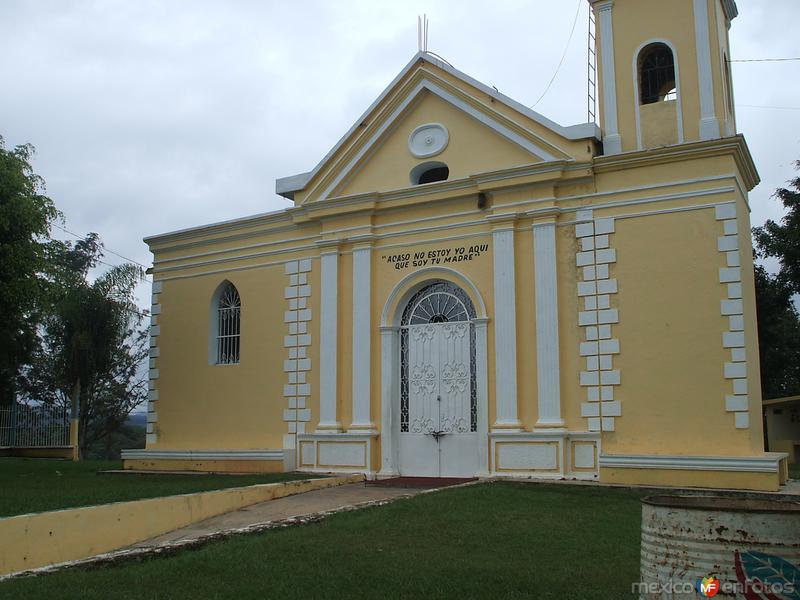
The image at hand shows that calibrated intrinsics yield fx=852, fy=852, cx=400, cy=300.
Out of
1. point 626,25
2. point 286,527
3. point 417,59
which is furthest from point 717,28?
point 286,527

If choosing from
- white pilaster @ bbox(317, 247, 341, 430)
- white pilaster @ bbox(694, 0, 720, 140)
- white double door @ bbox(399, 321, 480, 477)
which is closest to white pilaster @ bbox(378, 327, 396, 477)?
white double door @ bbox(399, 321, 480, 477)

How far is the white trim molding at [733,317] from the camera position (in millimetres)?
13422

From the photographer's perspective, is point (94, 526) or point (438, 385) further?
point (438, 385)

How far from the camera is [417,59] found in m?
17.3

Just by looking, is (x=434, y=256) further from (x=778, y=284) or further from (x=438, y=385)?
(x=778, y=284)

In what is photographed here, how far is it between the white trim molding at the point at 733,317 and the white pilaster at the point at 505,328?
140 inches

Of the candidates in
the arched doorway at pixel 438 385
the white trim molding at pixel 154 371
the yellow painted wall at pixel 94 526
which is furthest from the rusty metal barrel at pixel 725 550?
the white trim molding at pixel 154 371

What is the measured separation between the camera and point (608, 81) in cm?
1567

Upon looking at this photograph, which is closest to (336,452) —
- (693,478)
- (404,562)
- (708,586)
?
(693,478)

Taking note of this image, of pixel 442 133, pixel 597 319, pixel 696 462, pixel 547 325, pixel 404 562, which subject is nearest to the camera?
pixel 404 562

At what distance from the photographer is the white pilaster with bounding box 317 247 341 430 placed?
17.1 metres

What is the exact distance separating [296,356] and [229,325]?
2492mm

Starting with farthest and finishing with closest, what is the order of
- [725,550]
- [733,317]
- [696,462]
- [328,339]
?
[328,339]
[733,317]
[696,462]
[725,550]

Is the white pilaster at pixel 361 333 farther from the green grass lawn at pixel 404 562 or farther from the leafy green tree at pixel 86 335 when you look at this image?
the leafy green tree at pixel 86 335
